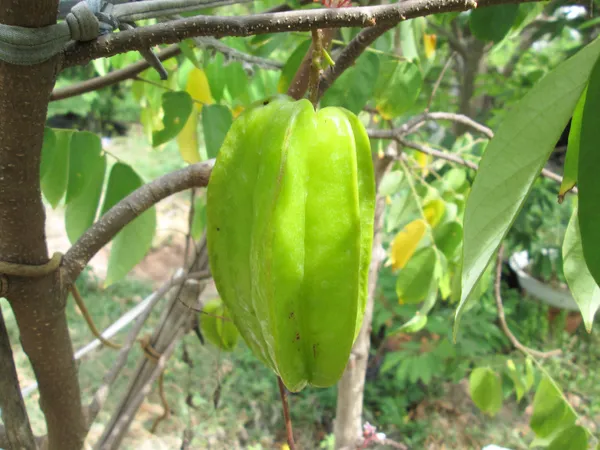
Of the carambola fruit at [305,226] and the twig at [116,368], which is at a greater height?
the carambola fruit at [305,226]

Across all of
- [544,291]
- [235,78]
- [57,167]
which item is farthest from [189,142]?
[544,291]

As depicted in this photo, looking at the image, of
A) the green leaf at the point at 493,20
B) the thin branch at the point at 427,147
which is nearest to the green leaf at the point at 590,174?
the green leaf at the point at 493,20

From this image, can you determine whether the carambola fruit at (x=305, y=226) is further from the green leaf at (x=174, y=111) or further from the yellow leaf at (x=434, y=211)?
the yellow leaf at (x=434, y=211)

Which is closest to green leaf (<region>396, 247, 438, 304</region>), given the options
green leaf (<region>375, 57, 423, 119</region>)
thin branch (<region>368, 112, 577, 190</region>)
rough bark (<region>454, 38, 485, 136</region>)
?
thin branch (<region>368, 112, 577, 190</region>)

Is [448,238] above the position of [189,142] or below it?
below

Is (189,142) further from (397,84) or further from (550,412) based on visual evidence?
(550,412)

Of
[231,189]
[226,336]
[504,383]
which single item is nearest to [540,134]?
[231,189]
